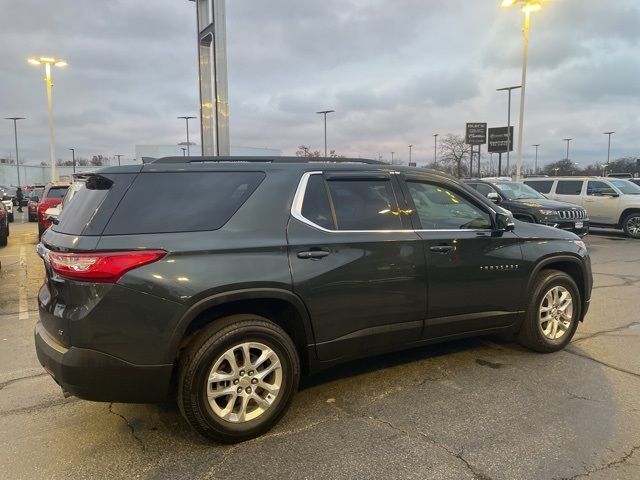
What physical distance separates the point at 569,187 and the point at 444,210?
1437 cm

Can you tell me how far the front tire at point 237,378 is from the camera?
3.00 meters

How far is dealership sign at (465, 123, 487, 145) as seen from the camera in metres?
44.9

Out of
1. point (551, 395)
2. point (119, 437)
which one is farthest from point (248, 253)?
point (551, 395)

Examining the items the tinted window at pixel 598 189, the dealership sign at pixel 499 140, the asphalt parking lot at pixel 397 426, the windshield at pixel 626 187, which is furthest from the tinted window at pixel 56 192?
the dealership sign at pixel 499 140

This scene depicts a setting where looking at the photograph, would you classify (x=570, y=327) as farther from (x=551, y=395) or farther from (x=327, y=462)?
(x=327, y=462)

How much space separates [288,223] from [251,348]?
0.86 m

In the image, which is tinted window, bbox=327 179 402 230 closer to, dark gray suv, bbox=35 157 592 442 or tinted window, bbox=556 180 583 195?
dark gray suv, bbox=35 157 592 442

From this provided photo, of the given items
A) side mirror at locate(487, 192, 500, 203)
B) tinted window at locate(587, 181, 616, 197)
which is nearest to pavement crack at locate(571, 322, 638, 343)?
side mirror at locate(487, 192, 500, 203)

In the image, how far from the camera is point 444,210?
4180 millimetres

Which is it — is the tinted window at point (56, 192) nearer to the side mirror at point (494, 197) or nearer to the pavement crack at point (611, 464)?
the side mirror at point (494, 197)

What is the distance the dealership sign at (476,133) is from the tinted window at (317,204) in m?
44.1

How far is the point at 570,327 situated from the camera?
4766 mm

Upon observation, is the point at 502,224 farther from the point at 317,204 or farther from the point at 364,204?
the point at 317,204

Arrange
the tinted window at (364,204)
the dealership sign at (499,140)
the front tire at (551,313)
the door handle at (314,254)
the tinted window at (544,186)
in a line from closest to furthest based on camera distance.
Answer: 1. the door handle at (314,254)
2. the tinted window at (364,204)
3. the front tire at (551,313)
4. the tinted window at (544,186)
5. the dealership sign at (499,140)
